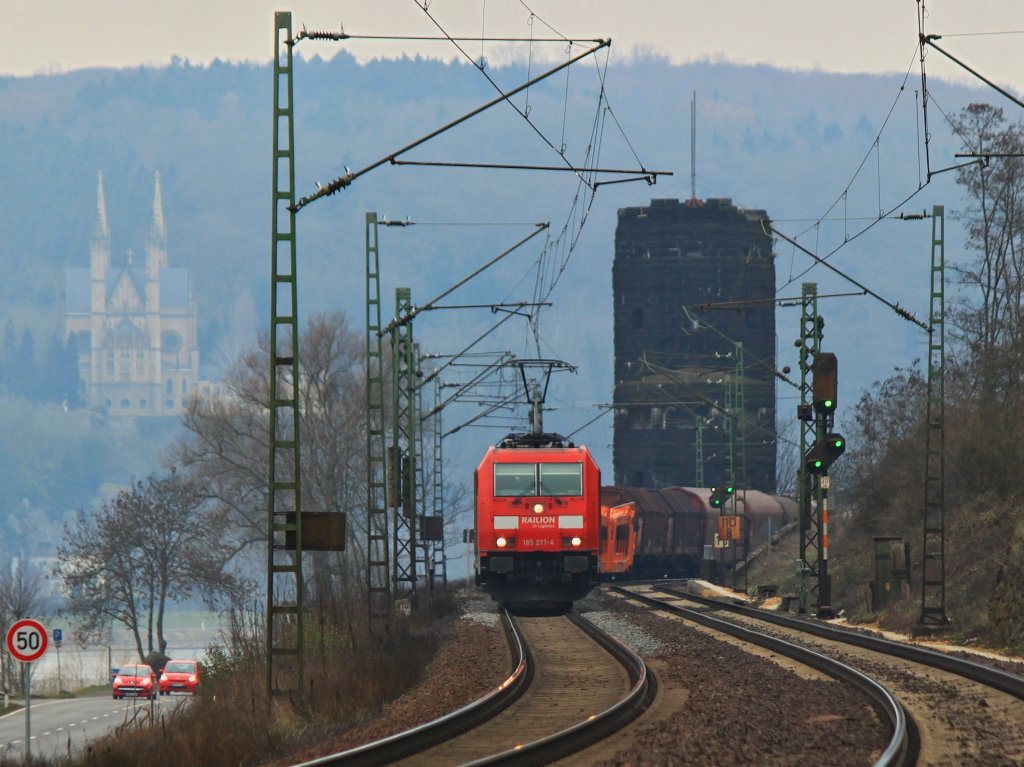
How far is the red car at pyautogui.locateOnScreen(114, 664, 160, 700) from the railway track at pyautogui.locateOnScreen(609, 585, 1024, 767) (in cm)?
4291

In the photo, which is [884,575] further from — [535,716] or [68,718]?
[68,718]

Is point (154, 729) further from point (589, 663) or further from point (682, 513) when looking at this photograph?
point (682, 513)

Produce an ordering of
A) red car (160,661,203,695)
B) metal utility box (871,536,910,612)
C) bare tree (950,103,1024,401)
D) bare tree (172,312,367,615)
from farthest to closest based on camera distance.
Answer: bare tree (172,312,367,615) → red car (160,661,203,695) → bare tree (950,103,1024,401) → metal utility box (871,536,910,612)

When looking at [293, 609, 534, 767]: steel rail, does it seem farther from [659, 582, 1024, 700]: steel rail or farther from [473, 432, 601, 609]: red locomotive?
[473, 432, 601, 609]: red locomotive

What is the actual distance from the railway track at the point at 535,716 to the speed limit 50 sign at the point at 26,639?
846 centimetres

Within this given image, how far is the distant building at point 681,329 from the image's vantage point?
374 feet

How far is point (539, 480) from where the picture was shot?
37625 mm

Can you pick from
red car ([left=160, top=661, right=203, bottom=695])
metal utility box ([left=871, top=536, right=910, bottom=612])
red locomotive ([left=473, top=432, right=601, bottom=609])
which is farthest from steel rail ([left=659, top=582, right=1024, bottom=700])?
red car ([left=160, top=661, right=203, bottom=695])

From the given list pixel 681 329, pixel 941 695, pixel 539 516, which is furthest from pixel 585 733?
pixel 681 329

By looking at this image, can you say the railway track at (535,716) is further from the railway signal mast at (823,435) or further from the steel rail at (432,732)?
the railway signal mast at (823,435)

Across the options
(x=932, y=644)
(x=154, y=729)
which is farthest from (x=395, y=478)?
(x=154, y=729)

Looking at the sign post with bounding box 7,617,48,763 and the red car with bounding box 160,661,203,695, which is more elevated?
the sign post with bounding box 7,617,48,763

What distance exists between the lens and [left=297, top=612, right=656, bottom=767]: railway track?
47.5ft

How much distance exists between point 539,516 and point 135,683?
3874 cm
